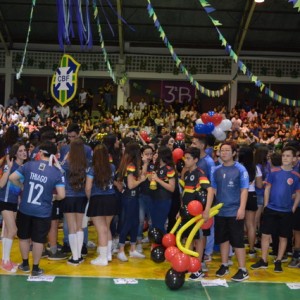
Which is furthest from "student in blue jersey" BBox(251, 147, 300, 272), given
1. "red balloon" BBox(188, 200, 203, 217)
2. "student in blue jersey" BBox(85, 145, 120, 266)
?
"student in blue jersey" BBox(85, 145, 120, 266)

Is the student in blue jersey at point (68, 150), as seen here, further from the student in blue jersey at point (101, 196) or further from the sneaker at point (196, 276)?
the sneaker at point (196, 276)

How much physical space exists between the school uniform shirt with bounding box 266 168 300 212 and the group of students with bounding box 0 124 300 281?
1 cm

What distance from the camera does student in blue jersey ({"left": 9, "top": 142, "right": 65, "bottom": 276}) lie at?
19.3 ft

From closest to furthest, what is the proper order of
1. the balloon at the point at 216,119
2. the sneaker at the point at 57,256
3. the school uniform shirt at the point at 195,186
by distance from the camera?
1. the school uniform shirt at the point at 195,186
2. the sneaker at the point at 57,256
3. the balloon at the point at 216,119

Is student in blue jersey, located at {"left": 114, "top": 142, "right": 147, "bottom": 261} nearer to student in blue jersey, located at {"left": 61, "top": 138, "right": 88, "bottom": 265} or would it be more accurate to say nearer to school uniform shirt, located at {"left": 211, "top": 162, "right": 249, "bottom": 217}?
student in blue jersey, located at {"left": 61, "top": 138, "right": 88, "bottom": 265}

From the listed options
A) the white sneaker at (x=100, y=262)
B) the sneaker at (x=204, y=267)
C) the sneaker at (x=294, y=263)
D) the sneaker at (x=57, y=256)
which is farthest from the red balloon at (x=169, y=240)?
the sneaker at (x=294, y=263)

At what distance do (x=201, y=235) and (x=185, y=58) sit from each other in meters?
16.7

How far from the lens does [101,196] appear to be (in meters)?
6.54

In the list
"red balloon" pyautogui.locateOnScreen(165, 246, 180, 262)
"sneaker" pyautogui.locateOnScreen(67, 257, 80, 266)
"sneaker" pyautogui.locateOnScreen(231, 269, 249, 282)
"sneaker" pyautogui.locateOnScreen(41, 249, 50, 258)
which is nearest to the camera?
"red balloon" pyautogui.locateOnScreen(165, 246, 180, 262)

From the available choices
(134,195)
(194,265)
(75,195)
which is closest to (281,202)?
(194,265)

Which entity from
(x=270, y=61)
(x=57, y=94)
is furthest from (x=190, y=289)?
(x=270, y=61)

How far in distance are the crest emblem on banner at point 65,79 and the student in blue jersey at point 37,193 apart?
5.36 meters

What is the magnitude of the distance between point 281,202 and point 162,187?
1486mm

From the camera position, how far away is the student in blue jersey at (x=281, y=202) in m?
6.50
